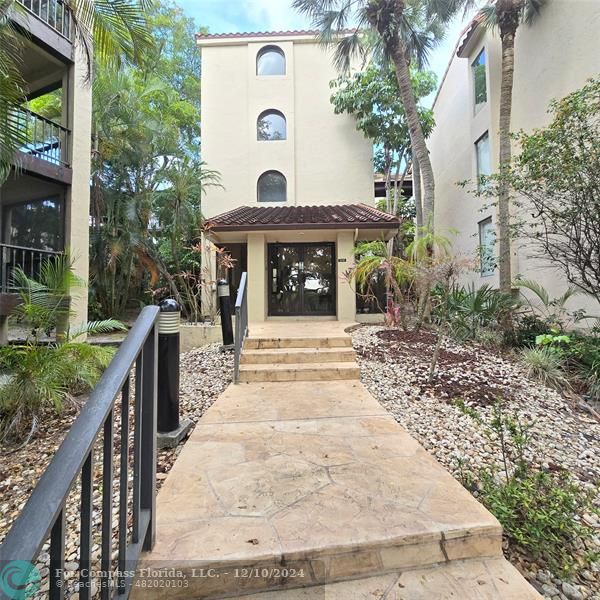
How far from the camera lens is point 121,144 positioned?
11562 mm

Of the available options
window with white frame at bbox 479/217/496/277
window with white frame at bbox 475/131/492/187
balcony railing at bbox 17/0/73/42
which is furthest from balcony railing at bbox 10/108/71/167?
window with white frame at bbox 475/131/492/187

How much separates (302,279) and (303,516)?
908cm

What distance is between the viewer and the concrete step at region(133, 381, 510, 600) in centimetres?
157

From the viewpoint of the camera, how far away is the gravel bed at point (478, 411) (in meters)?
1.95

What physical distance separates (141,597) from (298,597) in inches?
27.0

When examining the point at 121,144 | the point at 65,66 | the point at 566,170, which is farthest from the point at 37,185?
the point at 566,170

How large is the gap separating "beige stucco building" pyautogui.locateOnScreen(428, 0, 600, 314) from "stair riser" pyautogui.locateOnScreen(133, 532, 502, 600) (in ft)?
19.1

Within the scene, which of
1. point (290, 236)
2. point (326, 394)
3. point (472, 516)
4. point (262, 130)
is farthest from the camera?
point (262, 130)

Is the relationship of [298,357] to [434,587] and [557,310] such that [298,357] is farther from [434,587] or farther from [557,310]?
[557,310]

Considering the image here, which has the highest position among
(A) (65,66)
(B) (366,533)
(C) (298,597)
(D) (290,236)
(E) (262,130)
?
(E) (262,130)

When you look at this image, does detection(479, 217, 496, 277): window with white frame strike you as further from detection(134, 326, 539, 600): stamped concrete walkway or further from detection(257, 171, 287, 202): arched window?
detection(134, 326, 539, 600): stamped concrete walkway

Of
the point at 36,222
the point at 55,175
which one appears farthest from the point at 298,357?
the point at 36,222

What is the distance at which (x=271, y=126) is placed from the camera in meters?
12.6

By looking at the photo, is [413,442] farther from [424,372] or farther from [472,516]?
[424,372]
